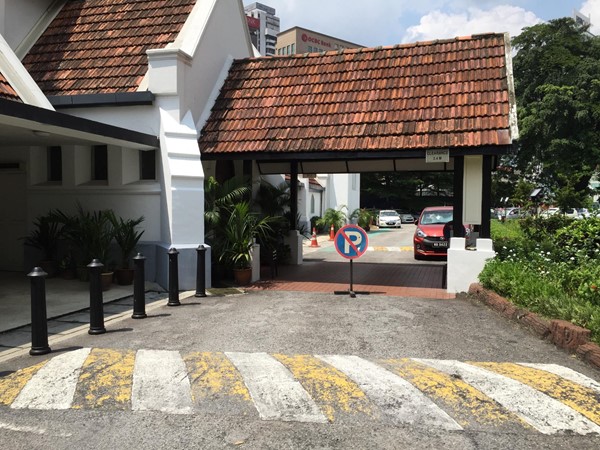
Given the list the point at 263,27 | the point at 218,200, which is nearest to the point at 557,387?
the point at 218,200

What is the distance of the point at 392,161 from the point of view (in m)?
12.1

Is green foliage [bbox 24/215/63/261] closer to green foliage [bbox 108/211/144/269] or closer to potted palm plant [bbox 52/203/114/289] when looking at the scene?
potted palm plant [bbox 52/203/114/289]

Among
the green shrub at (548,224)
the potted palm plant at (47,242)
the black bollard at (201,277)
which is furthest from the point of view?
the green shrub at (548,224)

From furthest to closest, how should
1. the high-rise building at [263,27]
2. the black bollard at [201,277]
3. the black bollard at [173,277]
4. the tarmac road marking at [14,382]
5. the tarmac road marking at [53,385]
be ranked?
the high-rise building at [263,27] → the black bollard at [201,277] → the black bollard at [173,277] → the tarmac road marking at [14,382] → the tarmac road marking at [53,385]

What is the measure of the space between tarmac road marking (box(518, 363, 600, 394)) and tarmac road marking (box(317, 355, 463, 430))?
1538 mm

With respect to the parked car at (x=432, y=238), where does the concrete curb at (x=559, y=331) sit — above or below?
below

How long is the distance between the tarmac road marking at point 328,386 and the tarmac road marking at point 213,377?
555 mm

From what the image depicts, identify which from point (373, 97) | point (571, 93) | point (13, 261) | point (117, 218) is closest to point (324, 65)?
point (373, 97)

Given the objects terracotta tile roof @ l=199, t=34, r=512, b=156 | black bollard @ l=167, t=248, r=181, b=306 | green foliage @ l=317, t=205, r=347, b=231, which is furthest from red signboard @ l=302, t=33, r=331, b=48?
black bollard @ l=167, t=248, r=181, b=306

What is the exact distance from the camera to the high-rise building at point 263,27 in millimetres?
97812

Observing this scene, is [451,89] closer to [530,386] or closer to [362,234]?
[362,234]

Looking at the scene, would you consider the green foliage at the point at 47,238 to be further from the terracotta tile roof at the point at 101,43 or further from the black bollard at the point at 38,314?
the black bollard at the point at 38,314

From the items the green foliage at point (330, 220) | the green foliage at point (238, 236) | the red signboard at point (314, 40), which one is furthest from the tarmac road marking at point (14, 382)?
the red signboard at point (314, 40)

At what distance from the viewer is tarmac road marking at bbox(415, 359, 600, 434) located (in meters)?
3.70
